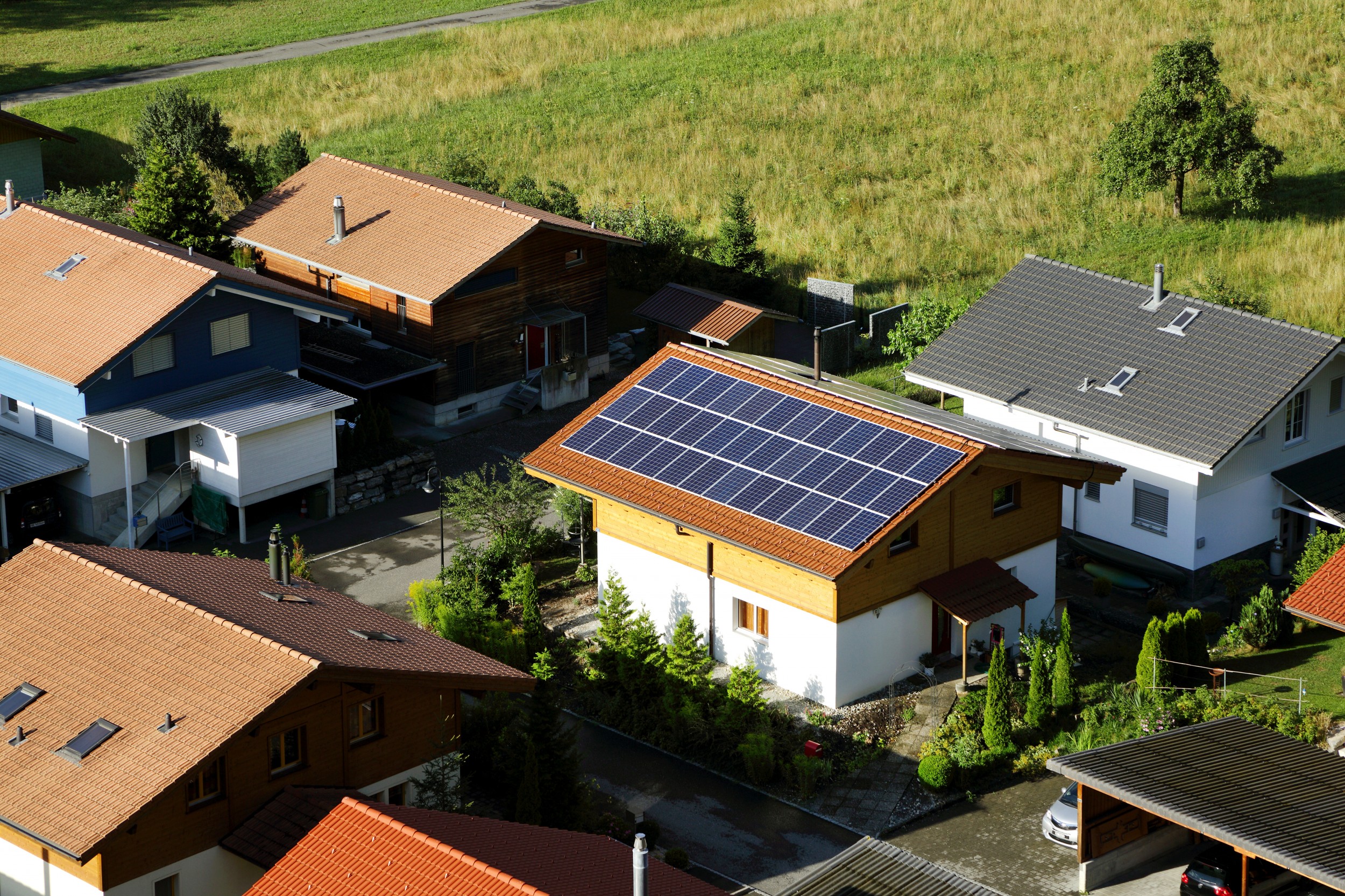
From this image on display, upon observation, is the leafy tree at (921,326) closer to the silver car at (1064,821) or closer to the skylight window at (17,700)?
the silver car at (1064,821)

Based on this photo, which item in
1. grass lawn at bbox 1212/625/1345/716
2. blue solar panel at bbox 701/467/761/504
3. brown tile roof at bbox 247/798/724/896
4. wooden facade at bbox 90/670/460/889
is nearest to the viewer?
brown tile roof at bbox 247/798/724/896

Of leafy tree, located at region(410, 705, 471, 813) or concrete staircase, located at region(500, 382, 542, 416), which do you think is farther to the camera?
concrete staircase, located at region(500, 382, 542, 416)

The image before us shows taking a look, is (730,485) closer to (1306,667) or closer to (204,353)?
(1306,667)

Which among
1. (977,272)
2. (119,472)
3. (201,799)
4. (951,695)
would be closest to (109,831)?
(201,799)

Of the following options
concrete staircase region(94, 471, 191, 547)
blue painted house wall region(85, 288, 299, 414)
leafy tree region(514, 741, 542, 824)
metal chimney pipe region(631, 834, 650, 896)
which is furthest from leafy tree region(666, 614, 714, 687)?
blue painted house wall region(85, 288, 299, 414)

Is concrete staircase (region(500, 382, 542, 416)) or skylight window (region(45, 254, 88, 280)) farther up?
skylight window (region(45, 254, 88, 280))

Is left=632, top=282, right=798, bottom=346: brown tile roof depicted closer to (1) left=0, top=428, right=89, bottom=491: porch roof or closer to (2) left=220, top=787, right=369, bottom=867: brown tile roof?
(1) left=0, top=428, right=89, bottom=491: porch roof
